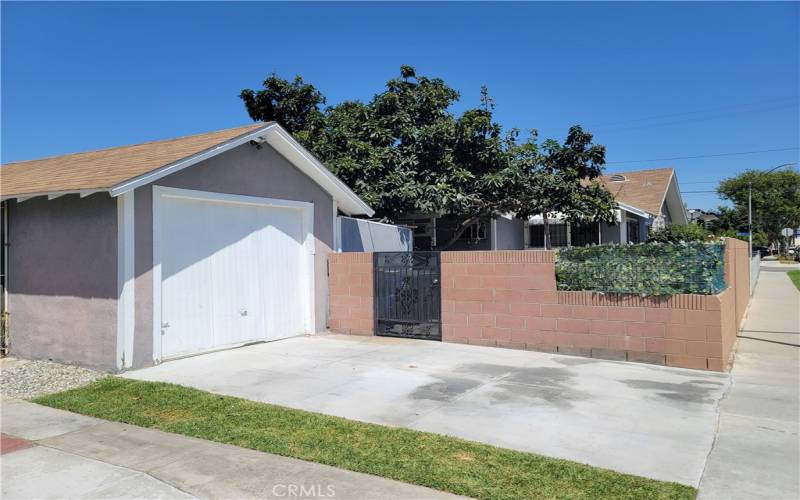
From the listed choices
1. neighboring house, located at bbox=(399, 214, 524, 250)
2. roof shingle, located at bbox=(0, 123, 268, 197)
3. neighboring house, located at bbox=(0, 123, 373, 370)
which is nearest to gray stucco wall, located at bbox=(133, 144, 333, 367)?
neighboring house, located at bbox=(0, 123, 373, 370)

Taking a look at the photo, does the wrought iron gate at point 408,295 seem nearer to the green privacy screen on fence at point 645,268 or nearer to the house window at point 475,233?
the green privacy screen on fence at point 645,268

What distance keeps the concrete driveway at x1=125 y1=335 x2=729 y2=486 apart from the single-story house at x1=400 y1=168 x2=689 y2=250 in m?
8.54

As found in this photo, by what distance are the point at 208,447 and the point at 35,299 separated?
224 inches

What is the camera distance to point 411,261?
418 inches

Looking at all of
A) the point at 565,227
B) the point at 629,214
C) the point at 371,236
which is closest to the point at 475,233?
the point at 565,227

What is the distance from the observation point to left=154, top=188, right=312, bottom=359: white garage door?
342 inches

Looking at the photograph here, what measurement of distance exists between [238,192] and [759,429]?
8.15m

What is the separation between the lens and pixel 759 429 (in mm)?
5406

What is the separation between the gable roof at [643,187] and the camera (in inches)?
946

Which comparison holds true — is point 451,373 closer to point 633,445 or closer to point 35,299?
point 633,445

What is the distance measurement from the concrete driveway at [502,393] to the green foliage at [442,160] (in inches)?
235

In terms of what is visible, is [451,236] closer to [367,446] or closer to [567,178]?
[567,178]

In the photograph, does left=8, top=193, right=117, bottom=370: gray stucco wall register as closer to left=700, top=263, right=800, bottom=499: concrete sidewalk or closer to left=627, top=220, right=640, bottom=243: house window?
left=700, top=263, right=800, bottom=499: concrete sidewalk

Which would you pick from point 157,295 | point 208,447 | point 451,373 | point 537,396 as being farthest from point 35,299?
point 537,396
